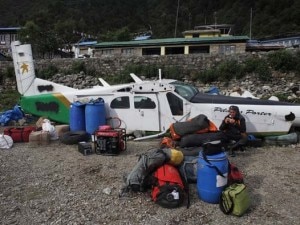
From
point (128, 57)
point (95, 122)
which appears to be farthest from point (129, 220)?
point (128, 57)

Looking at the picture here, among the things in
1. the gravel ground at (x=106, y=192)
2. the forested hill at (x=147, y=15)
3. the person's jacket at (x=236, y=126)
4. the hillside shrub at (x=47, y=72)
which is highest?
the forested hill at (x=147, y=15)

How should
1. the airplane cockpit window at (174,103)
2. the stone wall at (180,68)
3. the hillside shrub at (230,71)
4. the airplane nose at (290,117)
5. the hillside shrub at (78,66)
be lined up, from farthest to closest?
1. the hillside shrub at (78,66)
2. the hillside shrub at (230,71)
3. the stone wall at (180,68)
4. the airplane cockpit window at (174,103)
5. the airplane nose at (290,117)

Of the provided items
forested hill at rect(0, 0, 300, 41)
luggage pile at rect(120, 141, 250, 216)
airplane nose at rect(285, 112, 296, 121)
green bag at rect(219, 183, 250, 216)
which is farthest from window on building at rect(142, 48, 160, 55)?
forested hill at rect(0, 0, 300, 41)

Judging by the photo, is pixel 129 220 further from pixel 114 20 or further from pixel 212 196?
pixel 114 20

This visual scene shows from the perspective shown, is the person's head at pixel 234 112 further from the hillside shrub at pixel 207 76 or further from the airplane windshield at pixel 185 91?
the hillside shrub at pixel 207 76

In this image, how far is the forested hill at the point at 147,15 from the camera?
7588 centimetres

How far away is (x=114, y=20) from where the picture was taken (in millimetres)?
101812

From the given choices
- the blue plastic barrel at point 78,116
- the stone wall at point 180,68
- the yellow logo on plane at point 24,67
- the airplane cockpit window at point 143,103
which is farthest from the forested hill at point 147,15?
the airplane cockpit window at point 143,103

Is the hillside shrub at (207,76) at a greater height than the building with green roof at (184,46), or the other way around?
the building with green roof at (184,46)

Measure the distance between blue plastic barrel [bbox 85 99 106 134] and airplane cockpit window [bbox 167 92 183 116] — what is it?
5.86 ft

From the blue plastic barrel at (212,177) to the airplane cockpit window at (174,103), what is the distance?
3.87 m

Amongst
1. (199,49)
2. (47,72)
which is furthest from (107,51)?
(47,72)

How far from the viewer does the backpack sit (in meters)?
4.78

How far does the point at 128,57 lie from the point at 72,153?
15.2m
